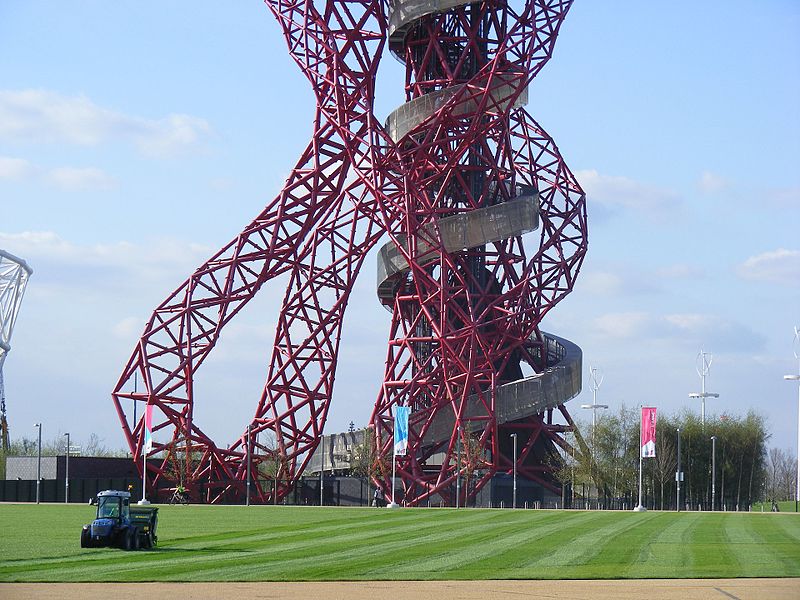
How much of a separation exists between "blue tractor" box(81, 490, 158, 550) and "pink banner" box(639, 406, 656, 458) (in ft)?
105

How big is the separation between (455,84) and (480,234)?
8.35 meters

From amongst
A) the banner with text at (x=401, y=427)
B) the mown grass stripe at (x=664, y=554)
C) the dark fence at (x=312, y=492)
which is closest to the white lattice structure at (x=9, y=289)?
the dark fence at (x=312, y=492)

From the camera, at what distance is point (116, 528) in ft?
110

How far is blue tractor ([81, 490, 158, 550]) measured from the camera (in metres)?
33.5

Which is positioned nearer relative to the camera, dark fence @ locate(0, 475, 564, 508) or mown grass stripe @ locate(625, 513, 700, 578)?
mown grass stripe @ locate(625, 513, 700, 578)

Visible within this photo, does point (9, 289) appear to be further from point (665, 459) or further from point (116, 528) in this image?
point (116, 528)

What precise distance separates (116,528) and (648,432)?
109 ft

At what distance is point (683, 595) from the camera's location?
25.0 metres

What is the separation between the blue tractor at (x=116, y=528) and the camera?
33.5 m

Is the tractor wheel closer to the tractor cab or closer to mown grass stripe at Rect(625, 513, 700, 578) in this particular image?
the tractor cab

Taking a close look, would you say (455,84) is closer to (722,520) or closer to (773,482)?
(722,520)

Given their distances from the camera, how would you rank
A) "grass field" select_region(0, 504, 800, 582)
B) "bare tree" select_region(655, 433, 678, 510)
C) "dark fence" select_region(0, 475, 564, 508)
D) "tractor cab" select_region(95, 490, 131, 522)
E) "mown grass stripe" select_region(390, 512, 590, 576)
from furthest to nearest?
"bare tree" select_region(655, 433, 678, 510) < "dark fence" select_region(0, 475, 564, 508) < "tractor cab" select_region(95, 490, 131, 522) < "mown grass stripe" select_region(390, 512, 590, 576) < "grass field" select_region(0, 504, 800, 582)

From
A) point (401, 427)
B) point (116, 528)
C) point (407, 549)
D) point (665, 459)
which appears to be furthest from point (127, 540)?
point (665, 459)

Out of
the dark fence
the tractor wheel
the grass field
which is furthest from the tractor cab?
the dark fence
